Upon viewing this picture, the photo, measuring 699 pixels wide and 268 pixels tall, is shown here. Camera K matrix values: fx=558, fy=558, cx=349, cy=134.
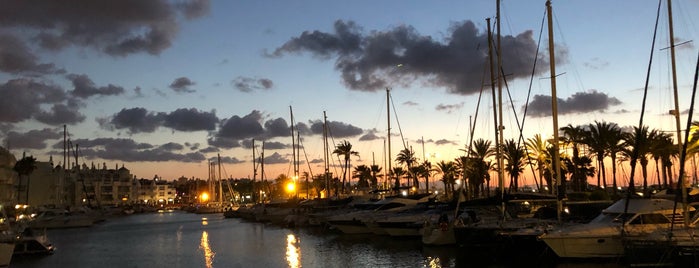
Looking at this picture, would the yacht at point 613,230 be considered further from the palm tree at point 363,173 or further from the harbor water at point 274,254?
the palm tree at point 363,173

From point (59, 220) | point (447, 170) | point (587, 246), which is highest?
point (447, 170)

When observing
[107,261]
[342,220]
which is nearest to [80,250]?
[107,261]

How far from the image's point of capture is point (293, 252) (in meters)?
43.7

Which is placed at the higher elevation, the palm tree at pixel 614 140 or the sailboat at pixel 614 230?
the palm tree at pixel 614 140

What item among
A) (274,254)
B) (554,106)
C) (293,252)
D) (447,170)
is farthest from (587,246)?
(447,170)

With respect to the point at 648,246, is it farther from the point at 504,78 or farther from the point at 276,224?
the point at 276,224

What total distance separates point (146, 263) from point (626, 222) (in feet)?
105

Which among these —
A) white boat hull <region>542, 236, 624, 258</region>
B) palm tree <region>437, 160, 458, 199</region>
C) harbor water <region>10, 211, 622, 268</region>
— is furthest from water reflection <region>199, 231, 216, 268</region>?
palm tree <region>437, 160, 458, 199</region>

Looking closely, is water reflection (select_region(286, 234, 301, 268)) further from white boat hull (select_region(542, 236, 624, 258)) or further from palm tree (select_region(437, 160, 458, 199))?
palm tree (select_region(437, 160, 458, 199))

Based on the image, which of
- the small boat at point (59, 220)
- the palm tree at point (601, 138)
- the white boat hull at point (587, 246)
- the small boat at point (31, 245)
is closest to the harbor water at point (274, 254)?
the white boat hull at point (587, 246)

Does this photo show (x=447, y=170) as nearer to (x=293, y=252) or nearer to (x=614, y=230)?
(x=293, y=252)

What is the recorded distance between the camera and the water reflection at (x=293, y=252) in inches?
1473

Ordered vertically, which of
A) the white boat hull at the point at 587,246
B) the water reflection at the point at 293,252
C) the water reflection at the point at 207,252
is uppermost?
the white boat hull at the point at 587,246

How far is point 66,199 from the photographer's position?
161 metres
